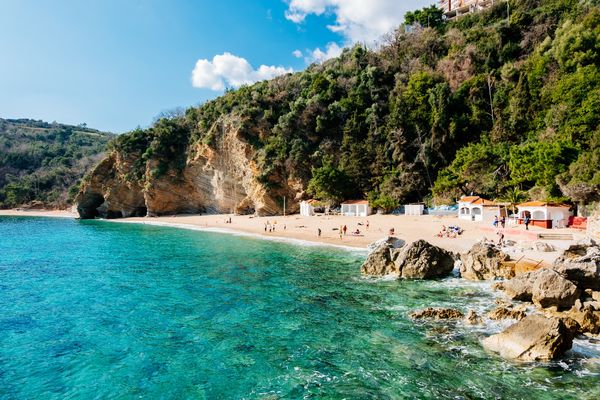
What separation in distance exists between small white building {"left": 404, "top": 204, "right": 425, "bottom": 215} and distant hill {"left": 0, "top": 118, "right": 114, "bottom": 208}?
82.0 metres

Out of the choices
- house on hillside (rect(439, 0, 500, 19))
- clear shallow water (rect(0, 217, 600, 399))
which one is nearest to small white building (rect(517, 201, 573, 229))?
clear shallow water (rect(0, 217, 600, 399))

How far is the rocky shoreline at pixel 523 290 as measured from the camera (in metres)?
9.16

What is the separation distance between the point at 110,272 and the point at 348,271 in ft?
45.7

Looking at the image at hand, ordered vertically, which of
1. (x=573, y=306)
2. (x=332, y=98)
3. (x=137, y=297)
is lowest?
(x=137, y=297)

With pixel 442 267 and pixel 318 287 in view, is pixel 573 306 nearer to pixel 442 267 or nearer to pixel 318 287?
pixel 442 267

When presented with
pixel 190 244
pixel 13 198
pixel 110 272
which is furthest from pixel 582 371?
pixel 13 198

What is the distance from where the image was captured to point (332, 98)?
177 feet

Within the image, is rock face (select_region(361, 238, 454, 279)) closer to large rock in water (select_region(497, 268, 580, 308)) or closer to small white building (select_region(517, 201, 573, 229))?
large rock in water (select_region(497, 268, 580, 308))

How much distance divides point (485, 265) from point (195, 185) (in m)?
52.7

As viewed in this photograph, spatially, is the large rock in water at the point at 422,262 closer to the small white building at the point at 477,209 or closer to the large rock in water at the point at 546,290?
the large rock in water at the point at 546,290

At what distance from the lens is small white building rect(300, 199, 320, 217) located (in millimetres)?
47500

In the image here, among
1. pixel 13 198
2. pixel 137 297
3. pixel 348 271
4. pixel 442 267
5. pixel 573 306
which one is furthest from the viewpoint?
pixel 13 198

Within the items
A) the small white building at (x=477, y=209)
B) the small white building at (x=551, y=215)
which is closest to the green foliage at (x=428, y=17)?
the small white building at (x=477, y=209)

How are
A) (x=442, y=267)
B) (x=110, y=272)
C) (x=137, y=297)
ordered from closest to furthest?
1. (x=137, y=297)
2. (x=442, y=267)
3. (x=110, y=272)
